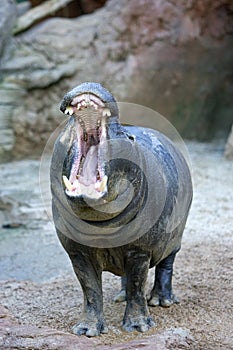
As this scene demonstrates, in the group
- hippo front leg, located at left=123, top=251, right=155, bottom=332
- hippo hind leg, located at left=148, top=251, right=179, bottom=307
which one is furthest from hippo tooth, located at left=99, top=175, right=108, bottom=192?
hippo hind leg, located at left=148, top=251, right=179, bottom=307

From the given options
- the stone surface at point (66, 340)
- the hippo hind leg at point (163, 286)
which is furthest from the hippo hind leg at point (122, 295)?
the stone surface at point (66, 340)

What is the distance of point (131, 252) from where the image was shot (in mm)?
2742

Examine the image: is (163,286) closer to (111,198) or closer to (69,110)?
(111,198)

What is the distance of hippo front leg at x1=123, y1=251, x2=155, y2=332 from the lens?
9.10ft

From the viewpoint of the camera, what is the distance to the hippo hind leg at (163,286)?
324 centimetres

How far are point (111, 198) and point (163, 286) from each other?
3.02ft

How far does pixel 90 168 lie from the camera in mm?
2441

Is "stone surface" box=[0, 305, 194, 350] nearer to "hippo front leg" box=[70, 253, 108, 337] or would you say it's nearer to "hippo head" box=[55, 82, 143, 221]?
"hippo front leg" box=[70, 253, 108, 337]

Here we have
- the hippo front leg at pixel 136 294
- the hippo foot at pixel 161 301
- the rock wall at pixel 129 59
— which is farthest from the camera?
the rock wall at pixel 129 59

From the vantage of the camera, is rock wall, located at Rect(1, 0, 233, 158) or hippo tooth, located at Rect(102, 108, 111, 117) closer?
hippo tooth, located at Rect(102, 108, 111, 117)

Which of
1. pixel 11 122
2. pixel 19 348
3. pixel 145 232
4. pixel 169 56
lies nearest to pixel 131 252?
pixel 145 232

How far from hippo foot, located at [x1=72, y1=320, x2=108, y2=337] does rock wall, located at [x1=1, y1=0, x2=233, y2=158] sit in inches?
177

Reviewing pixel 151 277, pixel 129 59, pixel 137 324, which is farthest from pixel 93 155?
pixel 129 59

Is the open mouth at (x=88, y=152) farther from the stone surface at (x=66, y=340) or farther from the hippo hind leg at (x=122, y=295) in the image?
the hippo hind leg at (x=122, y=295)
